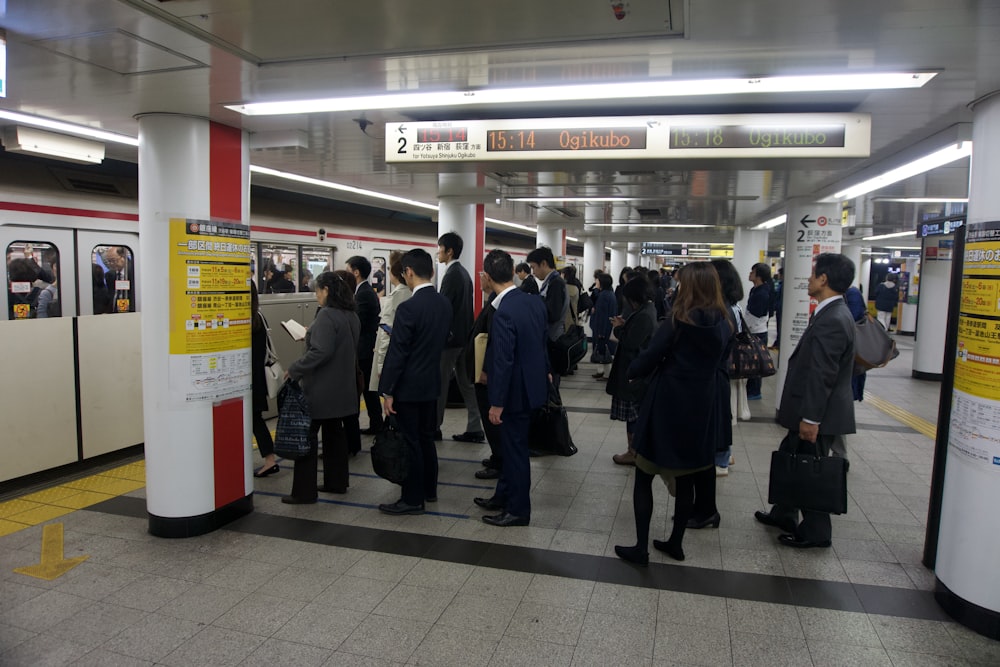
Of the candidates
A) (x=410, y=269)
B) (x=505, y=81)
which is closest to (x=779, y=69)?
(x=505, y=81)

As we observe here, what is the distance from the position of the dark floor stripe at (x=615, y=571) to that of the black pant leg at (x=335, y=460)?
53cm

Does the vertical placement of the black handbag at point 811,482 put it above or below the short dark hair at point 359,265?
below

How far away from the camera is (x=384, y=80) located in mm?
3752

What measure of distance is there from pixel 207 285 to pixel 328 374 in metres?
1.06

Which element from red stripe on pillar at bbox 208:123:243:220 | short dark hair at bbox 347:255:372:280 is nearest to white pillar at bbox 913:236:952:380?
short dark hair at bbox 347:255:372:280

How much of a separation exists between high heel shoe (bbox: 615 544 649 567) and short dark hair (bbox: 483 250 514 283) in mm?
1931

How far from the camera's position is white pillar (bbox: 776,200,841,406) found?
766 cm

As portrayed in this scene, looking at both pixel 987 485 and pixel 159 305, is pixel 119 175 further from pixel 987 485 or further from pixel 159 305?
pixel 987 485

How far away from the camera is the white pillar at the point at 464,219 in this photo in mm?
8534

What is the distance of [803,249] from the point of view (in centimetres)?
771

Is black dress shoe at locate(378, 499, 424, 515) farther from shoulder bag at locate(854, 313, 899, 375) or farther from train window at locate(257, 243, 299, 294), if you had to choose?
train window at locate(257, 243, 299, 294)

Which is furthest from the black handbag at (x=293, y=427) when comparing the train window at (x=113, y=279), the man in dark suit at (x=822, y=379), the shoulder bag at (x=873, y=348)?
the shoulder bag at (x=873, y=348)

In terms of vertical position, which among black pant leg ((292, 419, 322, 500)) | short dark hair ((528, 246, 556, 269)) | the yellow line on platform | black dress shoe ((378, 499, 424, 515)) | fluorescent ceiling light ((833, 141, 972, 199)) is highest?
fluorescent ceiling light ((833, 141, 972, 199))

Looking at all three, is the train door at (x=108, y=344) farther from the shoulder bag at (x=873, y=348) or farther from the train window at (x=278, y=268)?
the shoulder bag at (x=873, y=348)
